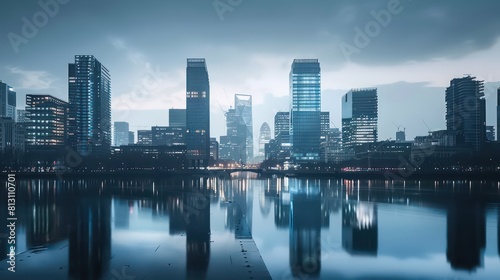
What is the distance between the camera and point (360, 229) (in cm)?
2594

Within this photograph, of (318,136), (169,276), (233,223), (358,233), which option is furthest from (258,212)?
(318,136)

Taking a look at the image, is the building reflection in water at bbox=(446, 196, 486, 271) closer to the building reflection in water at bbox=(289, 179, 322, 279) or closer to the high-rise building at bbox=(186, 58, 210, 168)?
the building reflection in water at bbox=(289, 179, 322, 279)

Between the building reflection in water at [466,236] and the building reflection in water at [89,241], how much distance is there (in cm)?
1495

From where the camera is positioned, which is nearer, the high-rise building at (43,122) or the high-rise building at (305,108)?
the high-rise building at (43,122)

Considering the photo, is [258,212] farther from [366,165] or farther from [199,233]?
[366,165]

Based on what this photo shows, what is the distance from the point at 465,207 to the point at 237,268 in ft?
96.1

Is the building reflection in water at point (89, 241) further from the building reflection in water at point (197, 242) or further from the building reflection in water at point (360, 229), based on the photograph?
the building reflection in water at point (360, 229)

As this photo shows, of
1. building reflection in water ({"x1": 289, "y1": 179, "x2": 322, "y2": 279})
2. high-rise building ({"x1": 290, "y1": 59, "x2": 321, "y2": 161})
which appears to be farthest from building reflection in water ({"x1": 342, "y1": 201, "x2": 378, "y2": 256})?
high-rise building ({"x1": 290, "y1": 59, "x2": 321, "y2": 161})

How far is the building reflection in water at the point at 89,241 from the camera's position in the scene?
14.9m

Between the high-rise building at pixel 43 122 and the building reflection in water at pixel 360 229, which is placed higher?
the high-rise building at pixel 43 122

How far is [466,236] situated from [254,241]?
1259cm

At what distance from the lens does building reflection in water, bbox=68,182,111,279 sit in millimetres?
14940

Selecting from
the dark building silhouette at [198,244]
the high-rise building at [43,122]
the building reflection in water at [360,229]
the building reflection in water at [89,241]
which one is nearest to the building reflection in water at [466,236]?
the building reflection in water at [360,229]

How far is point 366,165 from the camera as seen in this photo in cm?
15025
